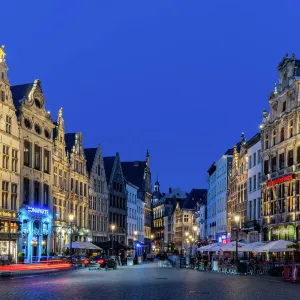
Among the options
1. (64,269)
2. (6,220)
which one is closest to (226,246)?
(64,269)

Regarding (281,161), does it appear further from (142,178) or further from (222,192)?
(142,178)

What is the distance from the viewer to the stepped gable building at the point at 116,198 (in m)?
105

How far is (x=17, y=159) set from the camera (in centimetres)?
6381

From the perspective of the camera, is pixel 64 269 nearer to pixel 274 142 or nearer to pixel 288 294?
pixel 274 142

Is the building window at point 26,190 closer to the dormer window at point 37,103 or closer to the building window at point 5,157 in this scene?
the building window at point 5,157

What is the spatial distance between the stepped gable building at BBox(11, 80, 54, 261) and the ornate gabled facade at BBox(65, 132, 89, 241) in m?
10.1

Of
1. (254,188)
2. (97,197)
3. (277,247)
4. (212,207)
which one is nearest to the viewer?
(277,247)

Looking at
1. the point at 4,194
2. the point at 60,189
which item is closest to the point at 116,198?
the point at 60,189

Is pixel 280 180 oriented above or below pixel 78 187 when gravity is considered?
below

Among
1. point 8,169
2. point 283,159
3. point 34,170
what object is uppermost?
point 283,159

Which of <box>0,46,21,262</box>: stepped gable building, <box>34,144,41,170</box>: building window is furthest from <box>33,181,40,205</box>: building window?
<box>0,46,21,262</box>: stepped gable building

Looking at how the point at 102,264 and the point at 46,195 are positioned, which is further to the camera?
the point at 46,195

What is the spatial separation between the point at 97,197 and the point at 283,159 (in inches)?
1566

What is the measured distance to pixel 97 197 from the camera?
96.4 metres
